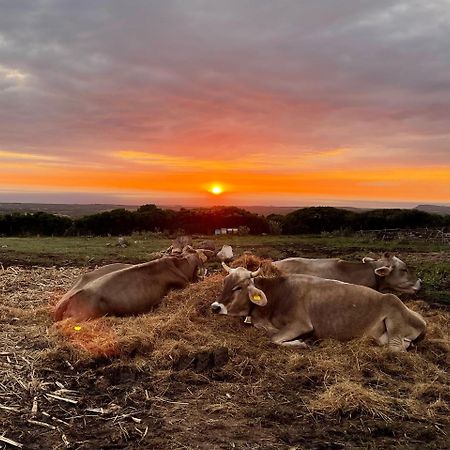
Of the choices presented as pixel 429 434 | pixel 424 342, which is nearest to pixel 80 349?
pixel 429 434

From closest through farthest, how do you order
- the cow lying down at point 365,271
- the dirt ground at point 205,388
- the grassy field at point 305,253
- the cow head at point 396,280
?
the dirt ground at point 205,388 → the cow lying down at point 365,271 → the cow head at point 396,280 → the grassy field at point 305,253

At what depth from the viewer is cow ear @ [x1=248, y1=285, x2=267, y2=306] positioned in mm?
7603

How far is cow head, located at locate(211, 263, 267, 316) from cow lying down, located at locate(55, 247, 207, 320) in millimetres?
1571

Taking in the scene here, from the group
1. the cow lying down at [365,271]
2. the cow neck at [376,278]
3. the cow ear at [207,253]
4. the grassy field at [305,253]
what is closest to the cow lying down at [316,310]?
the cow lying down at [365,271]

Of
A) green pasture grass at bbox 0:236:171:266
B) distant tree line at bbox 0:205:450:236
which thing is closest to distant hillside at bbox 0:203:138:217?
distant tree line at bbox 0:205:450:236

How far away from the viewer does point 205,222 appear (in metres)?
32.2

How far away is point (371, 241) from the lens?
22.6 m

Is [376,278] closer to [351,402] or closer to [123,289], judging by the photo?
[123,289]

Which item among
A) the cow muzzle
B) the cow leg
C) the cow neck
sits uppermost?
the cow neck

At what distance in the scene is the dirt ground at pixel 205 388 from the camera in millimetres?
4668

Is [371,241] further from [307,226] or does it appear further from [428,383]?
[428,383]

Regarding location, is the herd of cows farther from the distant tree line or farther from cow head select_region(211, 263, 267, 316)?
the distant tree line

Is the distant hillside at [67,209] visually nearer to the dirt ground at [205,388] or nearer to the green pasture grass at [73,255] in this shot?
the green pasture grass at [73,255]

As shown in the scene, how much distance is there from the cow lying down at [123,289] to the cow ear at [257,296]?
6.79 feet
